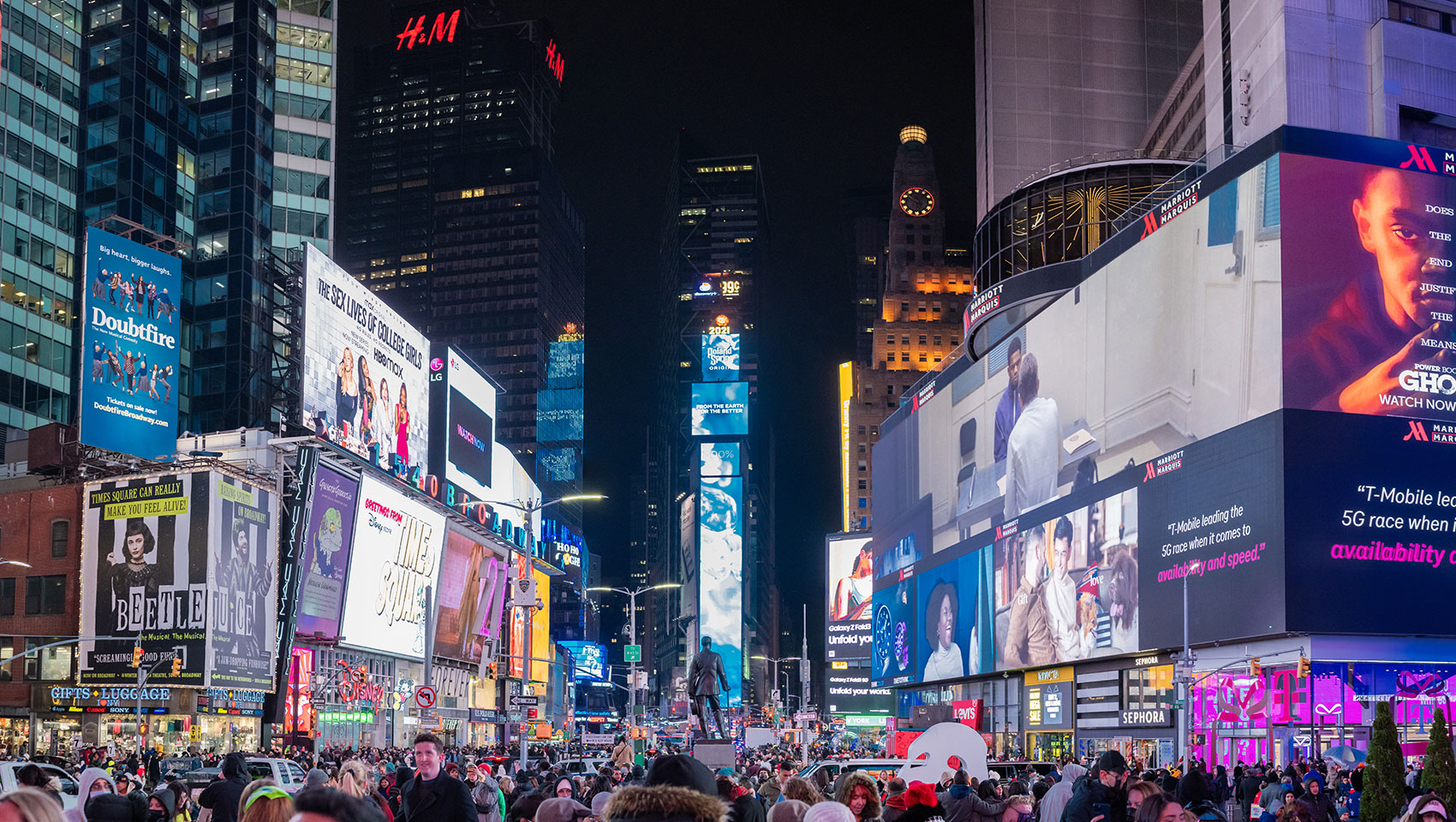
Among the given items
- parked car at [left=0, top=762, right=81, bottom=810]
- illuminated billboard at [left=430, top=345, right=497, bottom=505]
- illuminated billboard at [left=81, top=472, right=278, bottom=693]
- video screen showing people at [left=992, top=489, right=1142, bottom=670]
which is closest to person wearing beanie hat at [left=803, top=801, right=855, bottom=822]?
parked car at [left=0, top=762, right=81, bottom=810]

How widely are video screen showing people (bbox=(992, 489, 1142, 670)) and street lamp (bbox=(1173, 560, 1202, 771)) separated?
15.5ft

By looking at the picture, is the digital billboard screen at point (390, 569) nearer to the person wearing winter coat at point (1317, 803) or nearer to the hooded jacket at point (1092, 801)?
the person wearing winter coat at point (1317, 803)

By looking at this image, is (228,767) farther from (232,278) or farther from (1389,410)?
(232,278)

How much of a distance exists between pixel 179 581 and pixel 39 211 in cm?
3714

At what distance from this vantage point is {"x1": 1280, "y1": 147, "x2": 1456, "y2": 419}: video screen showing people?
5341 centimetres

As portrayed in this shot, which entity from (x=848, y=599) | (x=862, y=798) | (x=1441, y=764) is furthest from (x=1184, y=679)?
(x=848, y=599)

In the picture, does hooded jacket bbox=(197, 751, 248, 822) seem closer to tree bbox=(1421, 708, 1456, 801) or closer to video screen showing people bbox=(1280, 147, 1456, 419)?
tree bbox=(1421, 708, 1456, 801)

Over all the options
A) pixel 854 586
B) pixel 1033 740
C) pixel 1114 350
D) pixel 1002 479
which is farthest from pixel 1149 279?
pixel 854 586

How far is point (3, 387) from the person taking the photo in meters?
82.7

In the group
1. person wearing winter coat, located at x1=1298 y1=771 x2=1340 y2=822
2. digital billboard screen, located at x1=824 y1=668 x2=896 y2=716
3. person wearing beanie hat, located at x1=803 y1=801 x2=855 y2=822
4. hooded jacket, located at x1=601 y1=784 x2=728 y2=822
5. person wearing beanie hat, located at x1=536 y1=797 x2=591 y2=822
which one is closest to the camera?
hooded jacket, located at x1=601 y1=784 x2=728 y2=822

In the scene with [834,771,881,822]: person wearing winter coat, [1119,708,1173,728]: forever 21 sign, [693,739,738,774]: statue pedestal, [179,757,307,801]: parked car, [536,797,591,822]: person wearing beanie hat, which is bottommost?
[1119,708,1173,728]: forever 21 sign

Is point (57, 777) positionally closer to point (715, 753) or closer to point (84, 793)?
point (84, 793)

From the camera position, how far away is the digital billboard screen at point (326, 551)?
70250 millimetres

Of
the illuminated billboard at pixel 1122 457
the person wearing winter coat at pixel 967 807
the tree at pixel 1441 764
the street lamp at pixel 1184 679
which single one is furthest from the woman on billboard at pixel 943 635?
the person wearing winter coat at pixel 967 807
